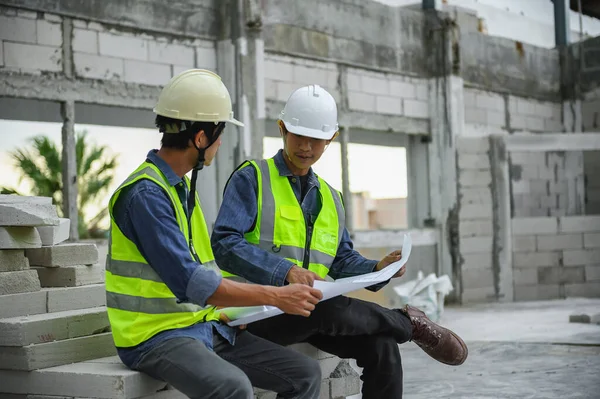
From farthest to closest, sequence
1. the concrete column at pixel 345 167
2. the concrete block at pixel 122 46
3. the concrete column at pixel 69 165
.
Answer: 1. the concrete column at pixel 345 167
2. the concrete block at pixel 122 46
3. the concrete column at pixel 69 165

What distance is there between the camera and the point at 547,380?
17.7 feet

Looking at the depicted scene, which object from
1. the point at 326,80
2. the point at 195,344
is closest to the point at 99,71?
the point at 326,80

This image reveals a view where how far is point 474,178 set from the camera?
428 inches

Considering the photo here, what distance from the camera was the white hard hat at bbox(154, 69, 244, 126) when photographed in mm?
2814

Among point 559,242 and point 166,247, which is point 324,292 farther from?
point 559,242

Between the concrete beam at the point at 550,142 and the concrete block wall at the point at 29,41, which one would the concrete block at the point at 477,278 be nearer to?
the concrete beam at the point at 550,142

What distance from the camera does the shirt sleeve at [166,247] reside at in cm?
254

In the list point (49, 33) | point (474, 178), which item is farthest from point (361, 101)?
point (49, 33)

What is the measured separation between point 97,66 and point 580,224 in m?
6.69

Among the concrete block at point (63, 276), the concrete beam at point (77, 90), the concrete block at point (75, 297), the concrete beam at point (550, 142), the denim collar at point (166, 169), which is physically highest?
the concrete beam at point (77, 90)

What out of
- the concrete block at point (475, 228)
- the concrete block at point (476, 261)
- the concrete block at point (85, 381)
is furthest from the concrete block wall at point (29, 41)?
the concrete block at point (476, 261)

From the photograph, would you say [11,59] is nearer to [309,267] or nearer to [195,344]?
[309,267]

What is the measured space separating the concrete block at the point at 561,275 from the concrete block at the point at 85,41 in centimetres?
641

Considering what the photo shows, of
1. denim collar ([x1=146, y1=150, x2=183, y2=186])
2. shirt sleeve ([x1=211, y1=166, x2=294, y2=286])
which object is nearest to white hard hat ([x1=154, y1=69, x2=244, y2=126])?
denim collar ([x1=146, y1=150, x2=183, y2=186])
